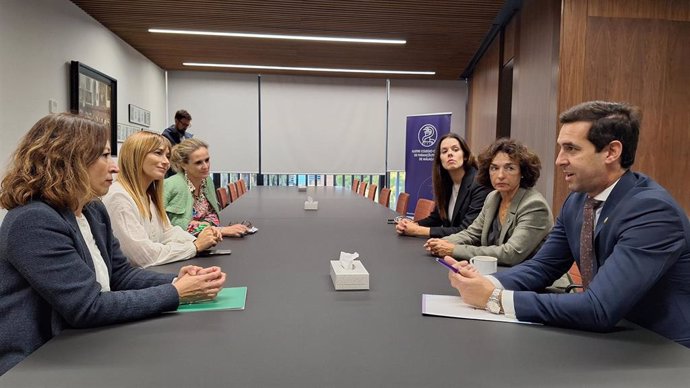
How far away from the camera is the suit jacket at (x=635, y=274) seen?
49.9 inches

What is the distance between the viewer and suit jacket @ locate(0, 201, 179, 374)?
120 centimetres

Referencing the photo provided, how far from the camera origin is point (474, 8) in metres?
5.16

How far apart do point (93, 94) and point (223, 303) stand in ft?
16.4

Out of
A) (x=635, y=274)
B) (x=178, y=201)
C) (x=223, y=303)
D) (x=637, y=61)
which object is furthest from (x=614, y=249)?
(x=637, y=61)

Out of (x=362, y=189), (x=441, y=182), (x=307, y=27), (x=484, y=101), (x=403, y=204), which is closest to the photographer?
(x=441, y=182)

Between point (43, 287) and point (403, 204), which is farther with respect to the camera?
point (403, 204)

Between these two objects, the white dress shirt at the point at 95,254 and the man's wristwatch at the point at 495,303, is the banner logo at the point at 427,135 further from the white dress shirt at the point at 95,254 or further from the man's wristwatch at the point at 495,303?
the white dress shirt at the point at 95,254

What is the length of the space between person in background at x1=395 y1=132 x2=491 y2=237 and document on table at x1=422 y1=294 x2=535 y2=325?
1383 millimetres

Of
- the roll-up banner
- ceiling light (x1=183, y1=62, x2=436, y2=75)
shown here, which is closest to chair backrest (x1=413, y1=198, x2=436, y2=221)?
the roll-up banner

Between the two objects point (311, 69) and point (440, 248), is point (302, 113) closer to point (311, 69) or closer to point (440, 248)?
point (311, 69)

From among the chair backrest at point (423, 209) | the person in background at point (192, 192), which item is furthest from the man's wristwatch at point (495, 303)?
the chair backrest at point (423, 209)

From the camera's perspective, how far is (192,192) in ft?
11.8

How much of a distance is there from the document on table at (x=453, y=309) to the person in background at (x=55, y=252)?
672 millimetres

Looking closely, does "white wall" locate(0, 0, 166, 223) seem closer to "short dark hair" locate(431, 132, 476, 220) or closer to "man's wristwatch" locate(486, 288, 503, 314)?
"short dark hair" locate(431, 132, 476, 220)
